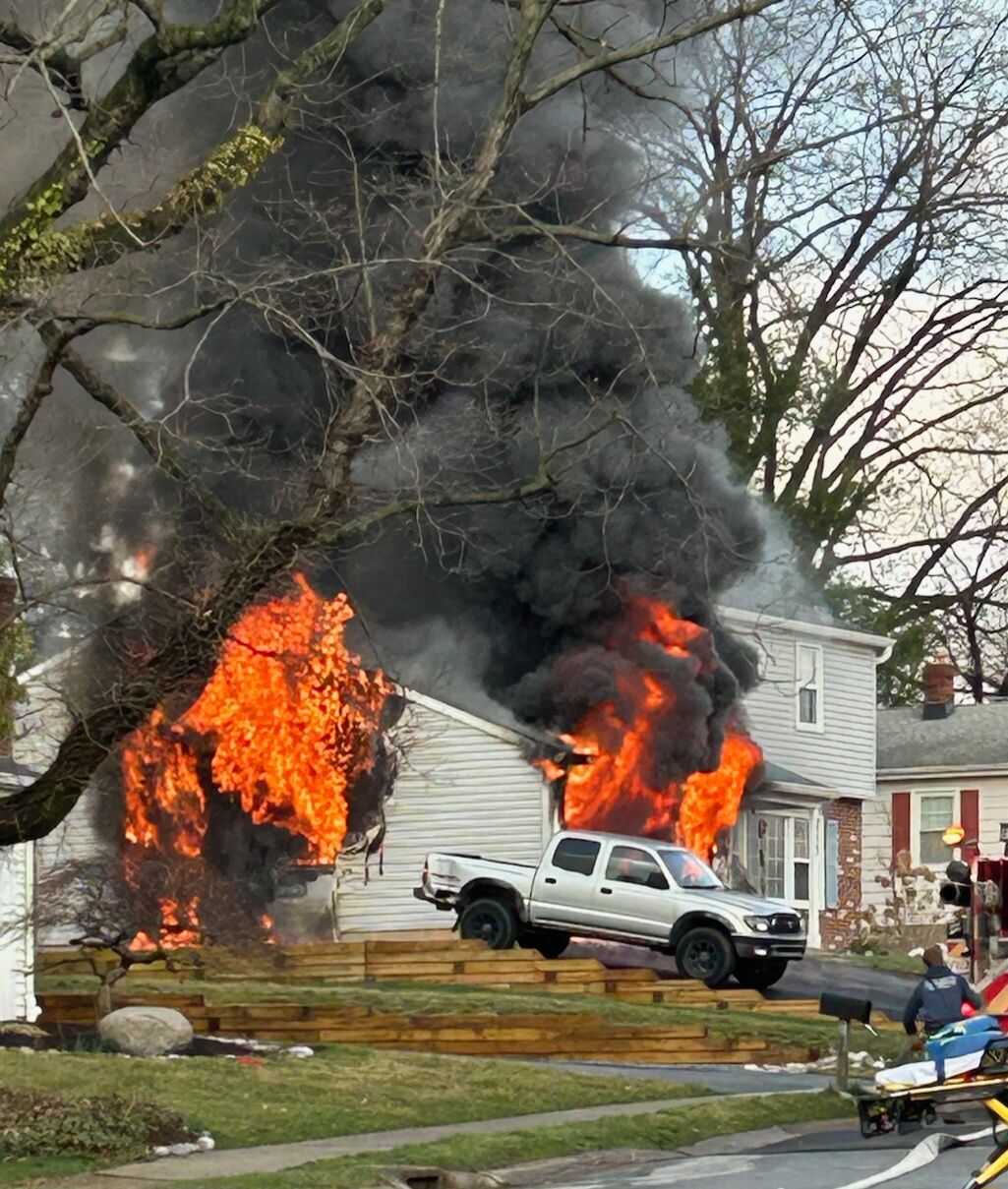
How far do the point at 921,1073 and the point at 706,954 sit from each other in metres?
16.0

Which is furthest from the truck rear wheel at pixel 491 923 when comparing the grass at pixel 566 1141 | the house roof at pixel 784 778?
the grass at pixel 566 1141

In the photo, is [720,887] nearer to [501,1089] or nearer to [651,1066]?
[651,1066]

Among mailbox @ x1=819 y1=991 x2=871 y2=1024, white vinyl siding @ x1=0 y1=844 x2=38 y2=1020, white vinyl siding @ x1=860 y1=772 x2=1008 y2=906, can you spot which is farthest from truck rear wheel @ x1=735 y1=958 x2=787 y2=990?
white vinyl siding @ x1=860 y1=772 x2=1008 y2=906

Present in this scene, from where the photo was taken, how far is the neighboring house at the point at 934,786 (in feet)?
141

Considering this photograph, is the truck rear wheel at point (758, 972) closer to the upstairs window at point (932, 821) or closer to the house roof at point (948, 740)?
the house roof at point (948, 740)

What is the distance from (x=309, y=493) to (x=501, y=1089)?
17.7 ft

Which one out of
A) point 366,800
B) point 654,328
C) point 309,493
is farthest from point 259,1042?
point 654,328

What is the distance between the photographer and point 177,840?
105 ft

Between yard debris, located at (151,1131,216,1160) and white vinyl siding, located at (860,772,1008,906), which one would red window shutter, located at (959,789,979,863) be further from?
yard debris, located at (151,1131,216,1160)

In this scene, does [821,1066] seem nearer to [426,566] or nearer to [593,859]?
[593,859]

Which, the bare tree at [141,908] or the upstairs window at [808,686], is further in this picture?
the upstairs window at [808,686]

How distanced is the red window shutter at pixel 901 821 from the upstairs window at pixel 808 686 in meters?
4.34

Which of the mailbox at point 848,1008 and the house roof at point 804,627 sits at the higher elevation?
the house roof at point 804,627

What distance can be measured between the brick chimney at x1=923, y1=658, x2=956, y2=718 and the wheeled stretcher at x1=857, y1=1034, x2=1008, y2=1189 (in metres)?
33.9
